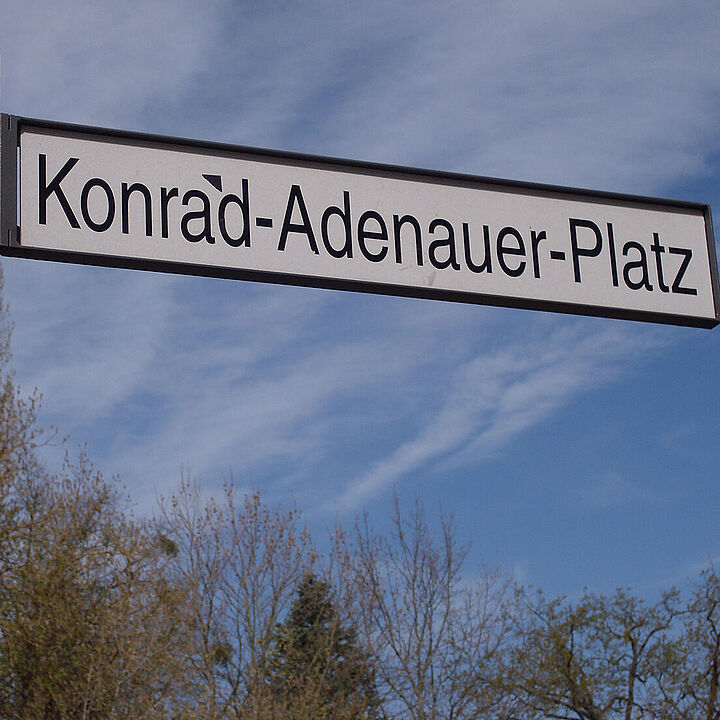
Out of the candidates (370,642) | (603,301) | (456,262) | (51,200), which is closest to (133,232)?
(51,200)

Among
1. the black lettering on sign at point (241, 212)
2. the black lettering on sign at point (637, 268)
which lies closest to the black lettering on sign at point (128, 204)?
the black lettering on sign at point (241, 212)

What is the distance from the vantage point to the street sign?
2.24 m

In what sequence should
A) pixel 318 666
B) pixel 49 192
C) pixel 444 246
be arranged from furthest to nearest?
pixel 318 666 < pixel 444 246 < pixel 49 192

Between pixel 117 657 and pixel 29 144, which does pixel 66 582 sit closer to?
pixel 117 657

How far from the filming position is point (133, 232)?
89.0 inches

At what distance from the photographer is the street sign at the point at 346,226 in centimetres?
224

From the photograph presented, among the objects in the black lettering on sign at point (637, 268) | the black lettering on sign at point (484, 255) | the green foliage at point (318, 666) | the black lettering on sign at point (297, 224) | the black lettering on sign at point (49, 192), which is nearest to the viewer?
the black lettering on sign at point (49, 192)

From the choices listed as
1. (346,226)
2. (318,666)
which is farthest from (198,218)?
(318,666)

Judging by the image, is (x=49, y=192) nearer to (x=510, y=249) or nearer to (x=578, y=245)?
(x=510, y=249)

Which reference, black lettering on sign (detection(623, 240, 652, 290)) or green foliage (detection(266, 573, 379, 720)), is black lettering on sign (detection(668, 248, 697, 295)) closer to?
black lettering on sign (detection(623, 240, 652, 290))

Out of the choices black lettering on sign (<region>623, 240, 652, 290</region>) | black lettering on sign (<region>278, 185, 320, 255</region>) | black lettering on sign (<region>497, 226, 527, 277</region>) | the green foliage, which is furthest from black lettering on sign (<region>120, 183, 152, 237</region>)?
the green foliage

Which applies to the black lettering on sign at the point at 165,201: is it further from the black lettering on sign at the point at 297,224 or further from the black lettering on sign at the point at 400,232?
the black lettering on sign at the point at 400,232

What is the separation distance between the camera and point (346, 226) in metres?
2.39

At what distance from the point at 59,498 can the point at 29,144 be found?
19.7m
